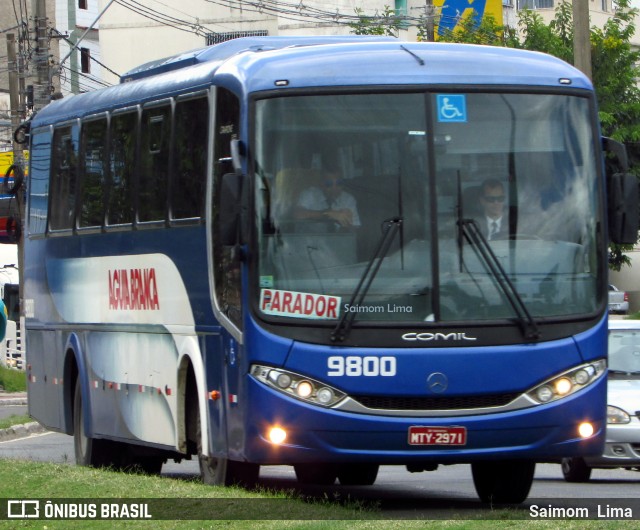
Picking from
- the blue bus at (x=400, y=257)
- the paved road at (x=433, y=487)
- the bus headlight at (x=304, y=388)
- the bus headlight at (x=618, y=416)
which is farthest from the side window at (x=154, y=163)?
the bus headlight at (x=618, y=416)

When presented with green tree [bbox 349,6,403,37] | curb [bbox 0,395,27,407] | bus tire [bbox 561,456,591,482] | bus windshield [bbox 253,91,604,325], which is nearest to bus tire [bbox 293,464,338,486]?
bus tire [bbox 561,456,591,482]

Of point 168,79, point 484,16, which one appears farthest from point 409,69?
point 484,16

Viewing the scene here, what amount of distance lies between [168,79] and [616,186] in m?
3.81

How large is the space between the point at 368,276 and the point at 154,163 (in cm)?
311

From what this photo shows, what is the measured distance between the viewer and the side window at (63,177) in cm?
1495

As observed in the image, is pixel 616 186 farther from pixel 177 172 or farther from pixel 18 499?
pixel 18 499

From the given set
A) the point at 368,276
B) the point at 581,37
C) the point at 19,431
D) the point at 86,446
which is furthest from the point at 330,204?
the point at 19,431

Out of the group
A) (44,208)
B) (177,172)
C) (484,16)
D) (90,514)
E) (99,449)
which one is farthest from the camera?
(484,16)

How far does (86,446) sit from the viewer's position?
1480 cm

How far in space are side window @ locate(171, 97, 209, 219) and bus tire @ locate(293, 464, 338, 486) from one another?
2.33 meters

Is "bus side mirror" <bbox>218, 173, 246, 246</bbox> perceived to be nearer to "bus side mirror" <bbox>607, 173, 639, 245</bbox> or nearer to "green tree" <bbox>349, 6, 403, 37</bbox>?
"bus side mirror" <bbox>607, 173, 639, 245</bbox>

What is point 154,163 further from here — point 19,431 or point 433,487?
point 19,431

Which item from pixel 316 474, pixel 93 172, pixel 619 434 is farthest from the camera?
pixel 619 434

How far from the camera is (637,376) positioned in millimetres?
15648
